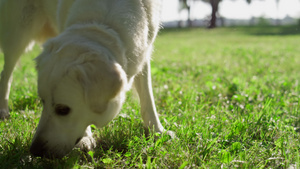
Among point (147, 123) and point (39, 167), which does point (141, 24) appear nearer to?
point (147, 123)

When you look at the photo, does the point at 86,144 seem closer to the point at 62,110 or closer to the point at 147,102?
the point at 62,110

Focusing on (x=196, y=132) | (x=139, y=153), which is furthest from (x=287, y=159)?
(x=139, y=153)

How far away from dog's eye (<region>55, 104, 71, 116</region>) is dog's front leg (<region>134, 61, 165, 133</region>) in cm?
101

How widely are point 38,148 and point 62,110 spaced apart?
1.10 ft

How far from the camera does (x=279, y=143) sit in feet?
7.93

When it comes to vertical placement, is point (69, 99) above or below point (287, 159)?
above

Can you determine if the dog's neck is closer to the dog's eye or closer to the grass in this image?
the dog's eye

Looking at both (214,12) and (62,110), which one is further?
(214,12)

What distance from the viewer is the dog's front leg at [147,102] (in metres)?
2.97

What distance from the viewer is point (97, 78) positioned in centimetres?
195

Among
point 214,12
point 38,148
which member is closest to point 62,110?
point 38,148

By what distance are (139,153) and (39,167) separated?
30.3 inches

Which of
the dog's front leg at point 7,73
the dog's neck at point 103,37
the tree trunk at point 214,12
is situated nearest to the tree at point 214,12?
the tree trunk at point 214,12

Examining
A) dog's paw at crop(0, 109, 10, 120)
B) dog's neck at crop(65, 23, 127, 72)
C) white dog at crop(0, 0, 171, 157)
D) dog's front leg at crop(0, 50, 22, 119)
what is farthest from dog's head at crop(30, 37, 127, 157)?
dog's front leg at crop(0, 50, 22, 119)
